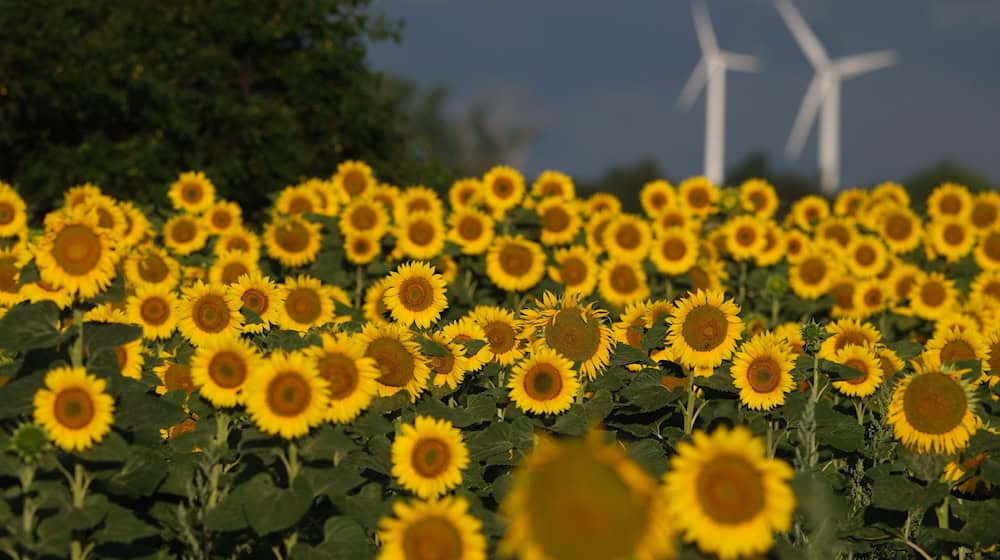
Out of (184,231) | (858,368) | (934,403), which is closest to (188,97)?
(184,231)

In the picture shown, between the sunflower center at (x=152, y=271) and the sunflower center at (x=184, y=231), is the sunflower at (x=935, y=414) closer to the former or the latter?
the sunflower center at (x=152, y=271)

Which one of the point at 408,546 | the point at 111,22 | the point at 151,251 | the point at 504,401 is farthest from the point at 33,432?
the point at 111,22

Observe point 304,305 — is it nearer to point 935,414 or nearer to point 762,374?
point 762,374

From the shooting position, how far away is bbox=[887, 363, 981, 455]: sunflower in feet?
17.0

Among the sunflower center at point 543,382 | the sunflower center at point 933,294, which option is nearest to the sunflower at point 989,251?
the sunflower center at point 933,294

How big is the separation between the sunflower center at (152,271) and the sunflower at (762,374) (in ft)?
15.9

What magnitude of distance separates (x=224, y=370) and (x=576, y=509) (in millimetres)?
2315

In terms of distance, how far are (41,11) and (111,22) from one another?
2.69ft

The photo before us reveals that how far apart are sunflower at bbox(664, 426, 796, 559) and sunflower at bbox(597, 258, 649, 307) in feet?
27.1

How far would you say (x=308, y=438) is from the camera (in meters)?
4.66

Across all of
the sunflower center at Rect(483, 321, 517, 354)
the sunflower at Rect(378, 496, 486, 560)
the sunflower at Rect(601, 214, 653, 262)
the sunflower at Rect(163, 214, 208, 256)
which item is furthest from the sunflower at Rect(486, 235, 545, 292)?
the sunflower at Rect(378, 496, 486, 560)

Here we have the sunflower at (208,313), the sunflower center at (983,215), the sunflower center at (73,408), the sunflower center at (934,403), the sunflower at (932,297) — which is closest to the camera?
the sunflower center at (73,408)

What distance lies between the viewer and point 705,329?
19.2ft

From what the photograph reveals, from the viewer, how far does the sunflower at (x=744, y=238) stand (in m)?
12.8
